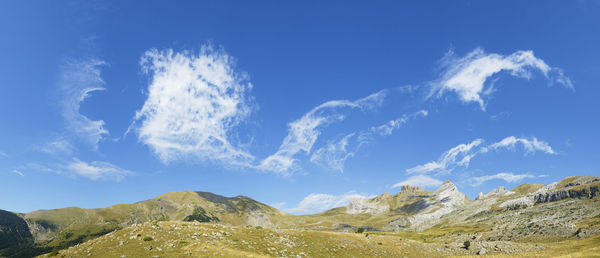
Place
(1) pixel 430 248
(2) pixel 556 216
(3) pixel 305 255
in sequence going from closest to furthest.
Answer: (3) pixel 305 255 < (1) pixel 430 248 < (2) pixel 556 216

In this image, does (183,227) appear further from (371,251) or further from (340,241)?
(371,251)

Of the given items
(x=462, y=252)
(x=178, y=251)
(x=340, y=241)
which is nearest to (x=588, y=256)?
(x=462, y=252)

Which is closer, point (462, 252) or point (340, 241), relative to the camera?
point (340, 241)

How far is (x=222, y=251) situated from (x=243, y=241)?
8.89m

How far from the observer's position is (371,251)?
5181 cm

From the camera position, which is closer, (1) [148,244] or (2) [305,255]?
(1) [148,244]

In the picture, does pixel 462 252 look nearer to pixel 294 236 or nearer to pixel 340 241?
pixel 340 241

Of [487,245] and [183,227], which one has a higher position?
[183,227]

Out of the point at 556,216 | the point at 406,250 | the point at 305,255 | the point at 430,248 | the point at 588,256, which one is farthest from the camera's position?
the point at 556,216

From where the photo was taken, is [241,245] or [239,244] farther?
[239,244]

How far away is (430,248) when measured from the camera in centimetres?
6084

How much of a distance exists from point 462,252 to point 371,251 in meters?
23.5

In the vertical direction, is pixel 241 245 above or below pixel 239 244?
below

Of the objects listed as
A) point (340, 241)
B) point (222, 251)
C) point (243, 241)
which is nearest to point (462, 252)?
point (340, 241)
